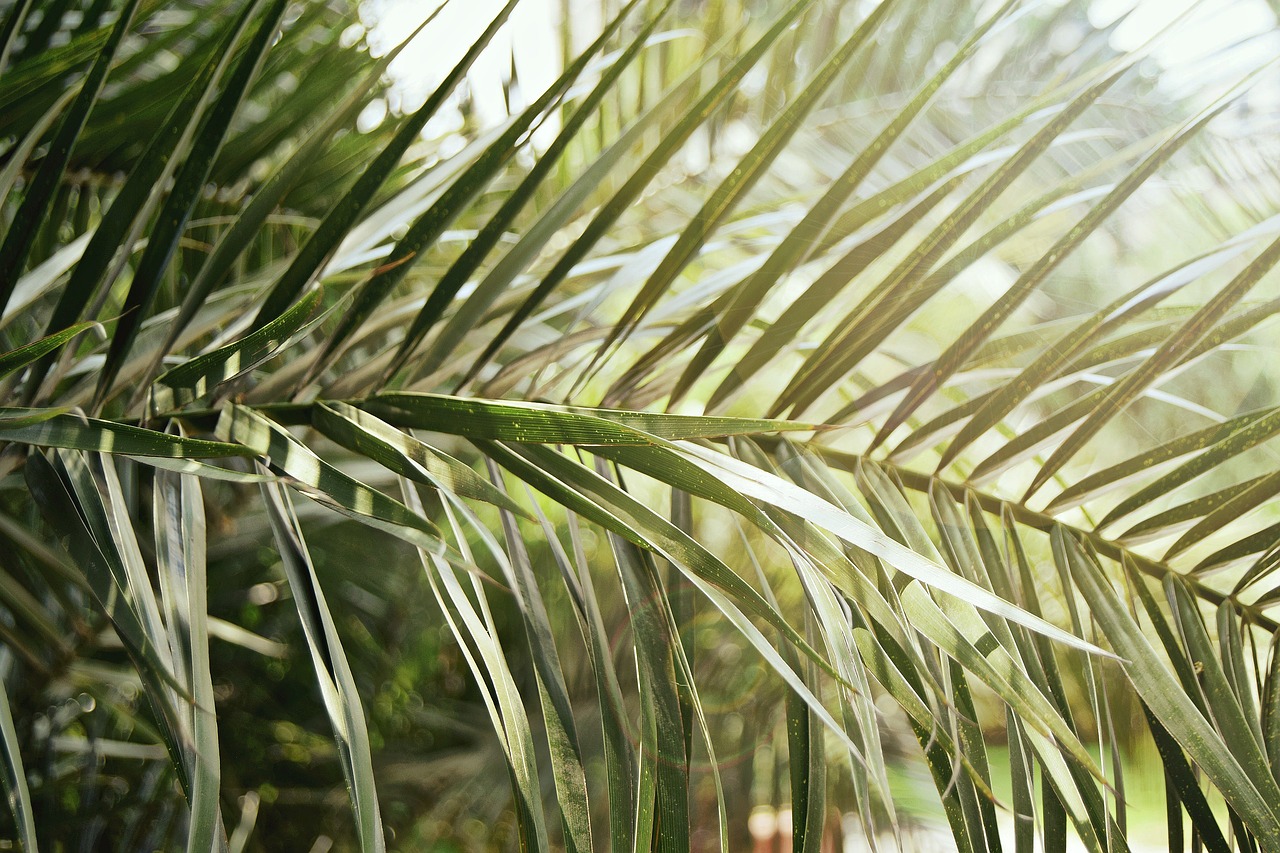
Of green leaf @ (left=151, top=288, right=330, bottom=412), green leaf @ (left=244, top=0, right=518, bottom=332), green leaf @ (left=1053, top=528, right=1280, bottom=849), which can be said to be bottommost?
green leaf @ (left=1053, top=528, right=1280, bottom=849)

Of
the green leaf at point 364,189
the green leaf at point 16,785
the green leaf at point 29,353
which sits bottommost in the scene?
the green leaf at point 16,785

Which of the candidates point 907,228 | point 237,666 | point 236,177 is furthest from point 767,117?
point 237,666

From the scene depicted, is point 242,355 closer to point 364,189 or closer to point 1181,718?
point 364,189

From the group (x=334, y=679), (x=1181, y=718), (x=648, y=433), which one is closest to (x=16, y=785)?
(x=334, y=679)

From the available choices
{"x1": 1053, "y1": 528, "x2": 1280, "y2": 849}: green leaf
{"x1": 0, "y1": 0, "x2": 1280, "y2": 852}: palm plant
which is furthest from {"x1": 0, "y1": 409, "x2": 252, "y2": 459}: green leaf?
{"x1": 1053, "y1": 528, "x2": 1280, "y2": 849}: green leaf

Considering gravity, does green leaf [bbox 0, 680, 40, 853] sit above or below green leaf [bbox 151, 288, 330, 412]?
below

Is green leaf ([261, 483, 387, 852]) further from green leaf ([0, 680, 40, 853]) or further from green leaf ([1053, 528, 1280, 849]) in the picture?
green leaf ([1053, 528, 1280, 849])

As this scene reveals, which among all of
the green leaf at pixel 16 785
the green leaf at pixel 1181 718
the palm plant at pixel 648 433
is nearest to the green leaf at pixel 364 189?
the palm plant at pixel 648 433

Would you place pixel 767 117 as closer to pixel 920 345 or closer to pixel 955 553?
pixel 920 345

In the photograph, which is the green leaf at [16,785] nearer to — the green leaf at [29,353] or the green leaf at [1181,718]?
the green leaf at [29,353]

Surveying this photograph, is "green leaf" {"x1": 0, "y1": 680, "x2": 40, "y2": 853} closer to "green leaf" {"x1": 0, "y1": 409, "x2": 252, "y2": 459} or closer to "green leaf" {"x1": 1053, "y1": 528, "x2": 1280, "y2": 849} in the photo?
"green leaf" {"x1": 0, "y1": 409, "x2": 252, "y2": 459}

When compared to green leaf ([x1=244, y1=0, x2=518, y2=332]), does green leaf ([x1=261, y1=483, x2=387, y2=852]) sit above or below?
below

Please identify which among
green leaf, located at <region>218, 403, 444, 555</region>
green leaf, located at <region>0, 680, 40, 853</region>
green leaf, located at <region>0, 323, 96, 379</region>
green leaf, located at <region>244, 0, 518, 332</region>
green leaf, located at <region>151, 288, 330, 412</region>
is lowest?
green leaf, located at <region>0, 680, 40, 853</region>

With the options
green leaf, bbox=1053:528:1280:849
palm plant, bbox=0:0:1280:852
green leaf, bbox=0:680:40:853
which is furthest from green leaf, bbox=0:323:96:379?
green leaf, bbox=1053:528:1280:849
